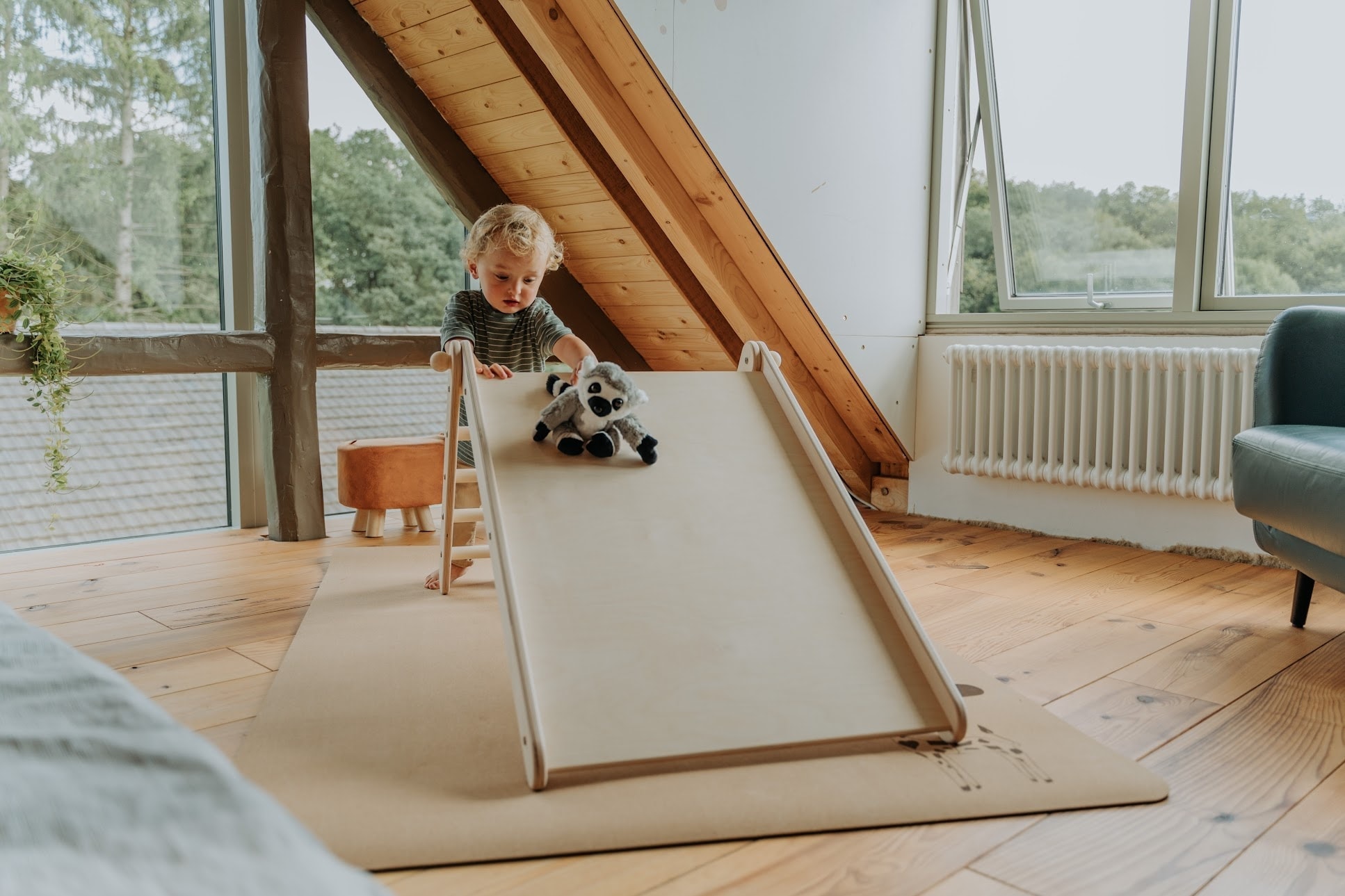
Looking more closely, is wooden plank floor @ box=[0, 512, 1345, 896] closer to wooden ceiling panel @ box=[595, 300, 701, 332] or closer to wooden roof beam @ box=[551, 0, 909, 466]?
wooden roof beam @ box=[551, 0, 909, 466]

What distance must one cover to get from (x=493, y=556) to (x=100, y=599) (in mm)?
1251

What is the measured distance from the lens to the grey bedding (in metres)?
0.36

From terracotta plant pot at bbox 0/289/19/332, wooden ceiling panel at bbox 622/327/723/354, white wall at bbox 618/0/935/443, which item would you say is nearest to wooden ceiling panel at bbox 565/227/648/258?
wooden ceiling panel at bbox 622/327/723/354

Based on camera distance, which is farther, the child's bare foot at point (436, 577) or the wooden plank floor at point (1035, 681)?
the child's bare foot at point (436, 577)

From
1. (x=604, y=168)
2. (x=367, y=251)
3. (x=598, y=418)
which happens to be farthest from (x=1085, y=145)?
(x=367, y=251)

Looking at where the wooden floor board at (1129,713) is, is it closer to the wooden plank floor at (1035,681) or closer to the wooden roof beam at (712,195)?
the wooden plank floor at (1035,681)

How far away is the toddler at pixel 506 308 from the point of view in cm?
214

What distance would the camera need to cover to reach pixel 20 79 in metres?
2.49

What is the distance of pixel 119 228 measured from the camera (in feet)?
8.79

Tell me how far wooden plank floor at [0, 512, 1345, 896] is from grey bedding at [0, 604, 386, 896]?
22.0 inches

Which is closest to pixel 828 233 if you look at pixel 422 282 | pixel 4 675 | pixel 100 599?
pixel 422 282

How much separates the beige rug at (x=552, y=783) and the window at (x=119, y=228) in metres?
1.46

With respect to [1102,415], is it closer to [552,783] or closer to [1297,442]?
[1297,442]


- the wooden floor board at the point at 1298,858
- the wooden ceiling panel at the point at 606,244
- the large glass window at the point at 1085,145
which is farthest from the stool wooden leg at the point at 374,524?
the wooden floor board at the point at 1298,858
